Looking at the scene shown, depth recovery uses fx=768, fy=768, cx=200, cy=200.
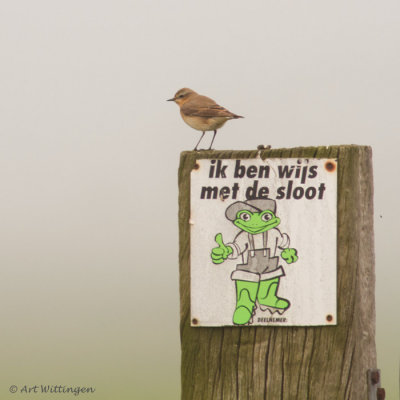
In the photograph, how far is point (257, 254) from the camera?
4707 mm

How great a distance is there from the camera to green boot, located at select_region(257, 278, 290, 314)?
4707 millimetres

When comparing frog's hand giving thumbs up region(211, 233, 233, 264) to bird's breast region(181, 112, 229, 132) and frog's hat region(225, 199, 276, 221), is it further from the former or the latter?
bird's breast region(181, 112, 229, 132)

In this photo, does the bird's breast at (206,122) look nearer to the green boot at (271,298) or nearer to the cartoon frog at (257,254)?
the cartoon frog at (257,254)

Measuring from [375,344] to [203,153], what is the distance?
1.63m

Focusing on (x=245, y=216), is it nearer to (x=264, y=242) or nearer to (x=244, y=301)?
(x=264, y=242)

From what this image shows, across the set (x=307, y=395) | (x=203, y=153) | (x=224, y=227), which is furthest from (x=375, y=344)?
(x=203, y=153)

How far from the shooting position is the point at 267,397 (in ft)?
15.6

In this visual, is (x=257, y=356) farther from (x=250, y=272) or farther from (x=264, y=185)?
(x=264, y=185)

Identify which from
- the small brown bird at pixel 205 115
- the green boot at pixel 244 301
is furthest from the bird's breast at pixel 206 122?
the green boot at pixel 244 301

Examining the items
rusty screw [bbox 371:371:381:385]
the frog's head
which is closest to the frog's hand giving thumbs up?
the frog's head

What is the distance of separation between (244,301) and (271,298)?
17 cm

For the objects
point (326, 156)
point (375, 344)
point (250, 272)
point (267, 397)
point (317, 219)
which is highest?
point (326, 156)

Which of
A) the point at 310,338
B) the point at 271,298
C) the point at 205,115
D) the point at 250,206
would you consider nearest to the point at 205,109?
the point at 205,115

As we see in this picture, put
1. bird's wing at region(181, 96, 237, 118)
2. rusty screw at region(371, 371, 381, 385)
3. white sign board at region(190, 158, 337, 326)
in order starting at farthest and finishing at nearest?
bird's wing at region(181, 96, 237, 118)
rusty screw at region(371, 371, 381, 385)
white sign board at region(190, 158, 337, 326)
